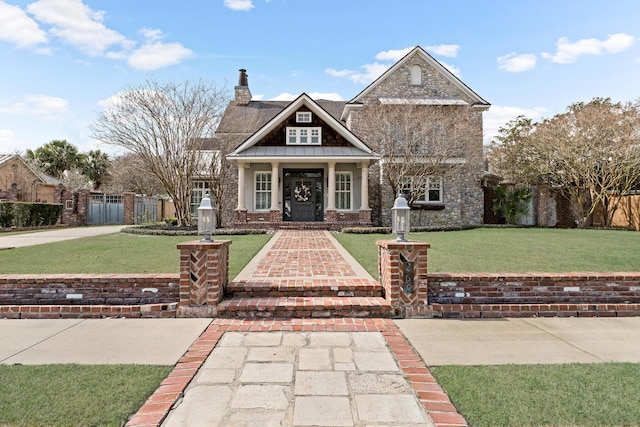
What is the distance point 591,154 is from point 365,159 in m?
11.7

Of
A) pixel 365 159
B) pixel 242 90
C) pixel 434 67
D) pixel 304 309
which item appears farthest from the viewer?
pixel 242 90

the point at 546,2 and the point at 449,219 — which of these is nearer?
the point at 546,2

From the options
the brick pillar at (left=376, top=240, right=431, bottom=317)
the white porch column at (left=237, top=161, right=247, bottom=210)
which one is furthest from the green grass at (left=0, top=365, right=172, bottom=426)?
the white porch column at (left=237, top=161, right=247, bottom=210)

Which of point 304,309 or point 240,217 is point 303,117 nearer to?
point 240,217

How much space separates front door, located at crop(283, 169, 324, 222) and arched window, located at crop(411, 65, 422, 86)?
26.7 ft

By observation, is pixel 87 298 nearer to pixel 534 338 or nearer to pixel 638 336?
pixel 534 338

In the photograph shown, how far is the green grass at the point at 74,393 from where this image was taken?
2.41 meters

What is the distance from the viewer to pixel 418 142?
17.5m

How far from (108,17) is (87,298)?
7287 millimetres

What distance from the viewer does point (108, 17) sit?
886 cm

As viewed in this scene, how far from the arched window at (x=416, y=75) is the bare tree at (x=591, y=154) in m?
7.28

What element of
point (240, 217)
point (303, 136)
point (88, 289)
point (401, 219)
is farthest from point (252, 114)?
point (401, 219)

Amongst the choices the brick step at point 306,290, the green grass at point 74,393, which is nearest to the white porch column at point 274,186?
the brick step at point 306,290

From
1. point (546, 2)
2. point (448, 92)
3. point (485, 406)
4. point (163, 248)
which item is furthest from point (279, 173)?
point (485, 406)
